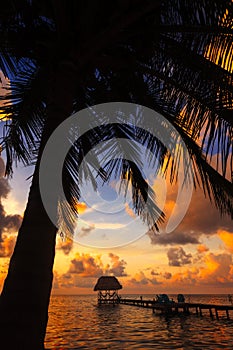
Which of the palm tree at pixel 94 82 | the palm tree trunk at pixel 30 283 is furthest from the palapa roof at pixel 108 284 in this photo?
the palm tree trunk at pixel 30 283

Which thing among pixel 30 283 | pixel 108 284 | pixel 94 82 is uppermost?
pixel 94 82

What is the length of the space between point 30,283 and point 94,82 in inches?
138

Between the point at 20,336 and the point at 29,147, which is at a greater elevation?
the point at 29,147

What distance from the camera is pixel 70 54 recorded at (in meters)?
3.82

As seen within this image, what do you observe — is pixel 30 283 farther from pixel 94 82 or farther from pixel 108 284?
pixel 108 284

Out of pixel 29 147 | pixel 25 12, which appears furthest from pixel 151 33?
pixel 29 147

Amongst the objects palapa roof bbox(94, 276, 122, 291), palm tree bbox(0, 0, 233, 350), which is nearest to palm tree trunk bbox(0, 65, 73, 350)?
palm tree bbox(0, 0, 233, 350)

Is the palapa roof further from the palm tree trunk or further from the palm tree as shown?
the palm tree trunk

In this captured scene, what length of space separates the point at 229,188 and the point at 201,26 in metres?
2.08

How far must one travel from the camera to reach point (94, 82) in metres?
5.26

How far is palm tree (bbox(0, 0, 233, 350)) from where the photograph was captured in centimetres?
287

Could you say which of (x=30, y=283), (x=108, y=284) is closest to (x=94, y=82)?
(x=30, y=283)

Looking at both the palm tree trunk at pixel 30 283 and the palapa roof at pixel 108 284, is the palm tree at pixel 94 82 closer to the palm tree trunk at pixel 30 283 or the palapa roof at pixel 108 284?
the palm tree trunk at pixel 30 283

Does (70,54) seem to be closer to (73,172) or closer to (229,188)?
(73,172)
